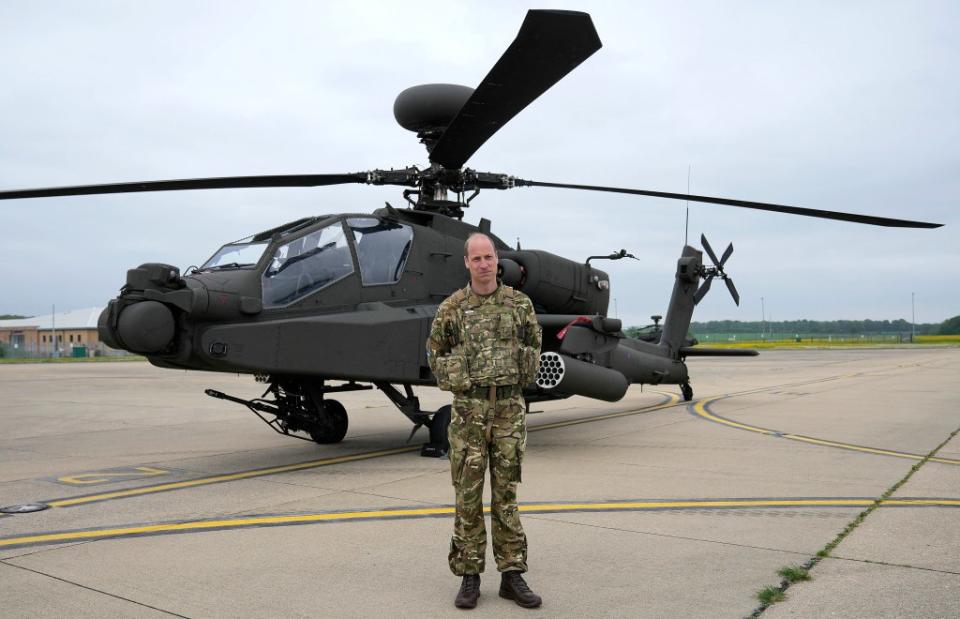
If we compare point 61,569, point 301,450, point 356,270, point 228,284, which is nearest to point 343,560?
point 61,569

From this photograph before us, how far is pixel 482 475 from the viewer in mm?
4105

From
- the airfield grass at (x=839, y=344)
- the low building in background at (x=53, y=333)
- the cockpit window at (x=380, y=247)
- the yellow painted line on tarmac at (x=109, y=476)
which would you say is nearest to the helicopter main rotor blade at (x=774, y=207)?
the cockpit window at (x=380, y=247)

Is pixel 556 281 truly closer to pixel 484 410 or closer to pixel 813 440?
pixel 813 440

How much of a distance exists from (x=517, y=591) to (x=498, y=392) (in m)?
1.02

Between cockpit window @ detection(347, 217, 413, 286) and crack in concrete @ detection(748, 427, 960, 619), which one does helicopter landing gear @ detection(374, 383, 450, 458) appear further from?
crack in concrete @ detection(748, 427, 960, 619)

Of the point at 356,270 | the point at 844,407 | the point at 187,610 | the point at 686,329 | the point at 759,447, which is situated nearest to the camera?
the point at 187,610

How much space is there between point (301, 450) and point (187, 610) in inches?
233

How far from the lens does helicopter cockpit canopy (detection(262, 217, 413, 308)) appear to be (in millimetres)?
8008

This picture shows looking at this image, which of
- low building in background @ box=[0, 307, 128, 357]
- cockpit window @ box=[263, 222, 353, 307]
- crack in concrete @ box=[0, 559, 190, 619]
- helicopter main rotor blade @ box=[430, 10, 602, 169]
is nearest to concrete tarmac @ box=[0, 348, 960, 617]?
crack in concrete @ box=[0, 559, 190, 619]

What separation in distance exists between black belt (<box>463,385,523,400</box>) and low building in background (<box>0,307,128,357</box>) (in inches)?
3384

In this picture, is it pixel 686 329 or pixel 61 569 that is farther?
pixel 686 329

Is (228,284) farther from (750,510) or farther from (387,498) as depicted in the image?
(750,510)

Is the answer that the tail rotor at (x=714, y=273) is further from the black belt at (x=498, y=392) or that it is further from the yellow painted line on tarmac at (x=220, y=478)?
the black belt at (x=498, y=392)

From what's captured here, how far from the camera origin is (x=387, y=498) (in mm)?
6461
